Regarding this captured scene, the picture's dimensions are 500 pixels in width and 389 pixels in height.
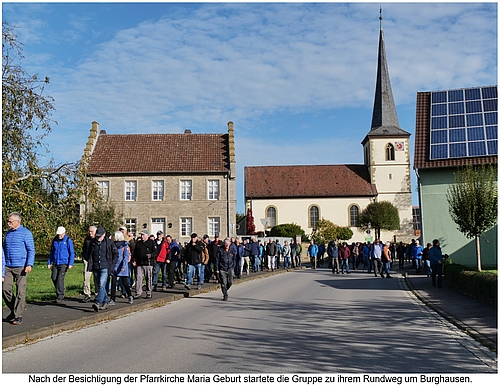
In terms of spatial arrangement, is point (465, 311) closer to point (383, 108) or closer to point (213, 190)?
point (213, 190)

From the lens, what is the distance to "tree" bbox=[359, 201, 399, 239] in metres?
73.6

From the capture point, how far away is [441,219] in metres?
30.8

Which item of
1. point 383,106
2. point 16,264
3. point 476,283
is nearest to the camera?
point 16,264

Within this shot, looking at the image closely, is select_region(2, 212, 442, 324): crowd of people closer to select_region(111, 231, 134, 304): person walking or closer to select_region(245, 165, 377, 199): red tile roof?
select_region(111, 231, 134, 304): person walking

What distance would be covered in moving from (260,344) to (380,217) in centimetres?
6693

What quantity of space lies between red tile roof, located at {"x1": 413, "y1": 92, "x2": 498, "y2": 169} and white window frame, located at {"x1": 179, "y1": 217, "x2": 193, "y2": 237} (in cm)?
2339

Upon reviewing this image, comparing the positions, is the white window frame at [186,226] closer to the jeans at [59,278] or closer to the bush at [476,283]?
the bush at [476,283]

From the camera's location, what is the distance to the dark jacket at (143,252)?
1502 centimetres

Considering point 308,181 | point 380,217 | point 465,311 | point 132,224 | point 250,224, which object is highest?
point 308,181

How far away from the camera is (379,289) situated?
19500 mm

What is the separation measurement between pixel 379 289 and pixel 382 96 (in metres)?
65.2

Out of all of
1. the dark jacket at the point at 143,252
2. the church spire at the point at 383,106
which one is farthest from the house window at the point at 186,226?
the church spire at the point at 383,106

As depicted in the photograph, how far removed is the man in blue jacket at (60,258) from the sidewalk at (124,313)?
49cm

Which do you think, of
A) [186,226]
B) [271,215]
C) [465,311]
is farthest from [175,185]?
[465,311]
